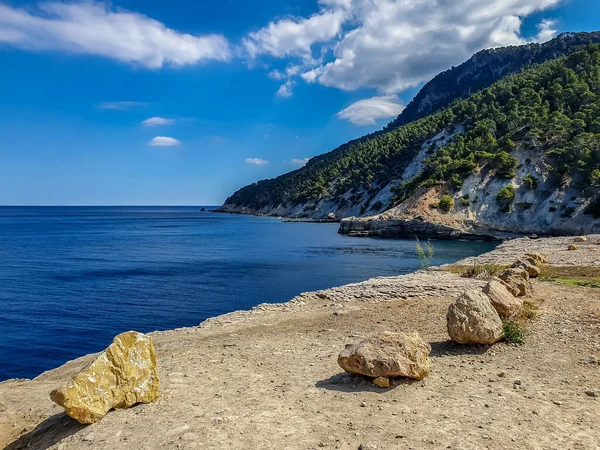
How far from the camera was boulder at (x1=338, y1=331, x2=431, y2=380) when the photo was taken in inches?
431

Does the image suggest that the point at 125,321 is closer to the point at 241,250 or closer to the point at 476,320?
the point at 476,320

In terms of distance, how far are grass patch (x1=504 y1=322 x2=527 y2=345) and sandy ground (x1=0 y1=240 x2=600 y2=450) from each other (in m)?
0.32

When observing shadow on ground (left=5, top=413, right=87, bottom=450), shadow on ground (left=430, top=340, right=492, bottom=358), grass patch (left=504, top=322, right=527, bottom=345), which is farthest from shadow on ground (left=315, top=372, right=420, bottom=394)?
shadow on ground (left=5, top=413, right=87, bottom=450)

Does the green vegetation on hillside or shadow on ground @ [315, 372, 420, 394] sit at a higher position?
the green vegetation on hillside

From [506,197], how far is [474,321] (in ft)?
257

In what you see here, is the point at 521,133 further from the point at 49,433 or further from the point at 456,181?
the point at 49,433

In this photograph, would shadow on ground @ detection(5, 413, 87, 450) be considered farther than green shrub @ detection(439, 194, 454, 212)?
No

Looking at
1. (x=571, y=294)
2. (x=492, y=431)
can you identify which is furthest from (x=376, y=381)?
(x=571, y=294)

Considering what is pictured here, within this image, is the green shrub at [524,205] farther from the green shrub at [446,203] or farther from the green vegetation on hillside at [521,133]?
the green shrub at [446,203]

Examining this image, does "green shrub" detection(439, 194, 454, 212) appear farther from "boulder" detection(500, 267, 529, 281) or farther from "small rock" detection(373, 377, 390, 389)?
"small rock" detection(373, 377, 390, 389)

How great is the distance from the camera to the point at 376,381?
10914mm

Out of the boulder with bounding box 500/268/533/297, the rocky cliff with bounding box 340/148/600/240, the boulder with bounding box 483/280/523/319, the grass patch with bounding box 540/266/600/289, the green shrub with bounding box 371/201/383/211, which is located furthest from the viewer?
the green shrub with bounding box 371/201/383/211

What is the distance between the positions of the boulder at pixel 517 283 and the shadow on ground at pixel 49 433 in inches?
694

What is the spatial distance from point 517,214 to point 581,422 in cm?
8181
